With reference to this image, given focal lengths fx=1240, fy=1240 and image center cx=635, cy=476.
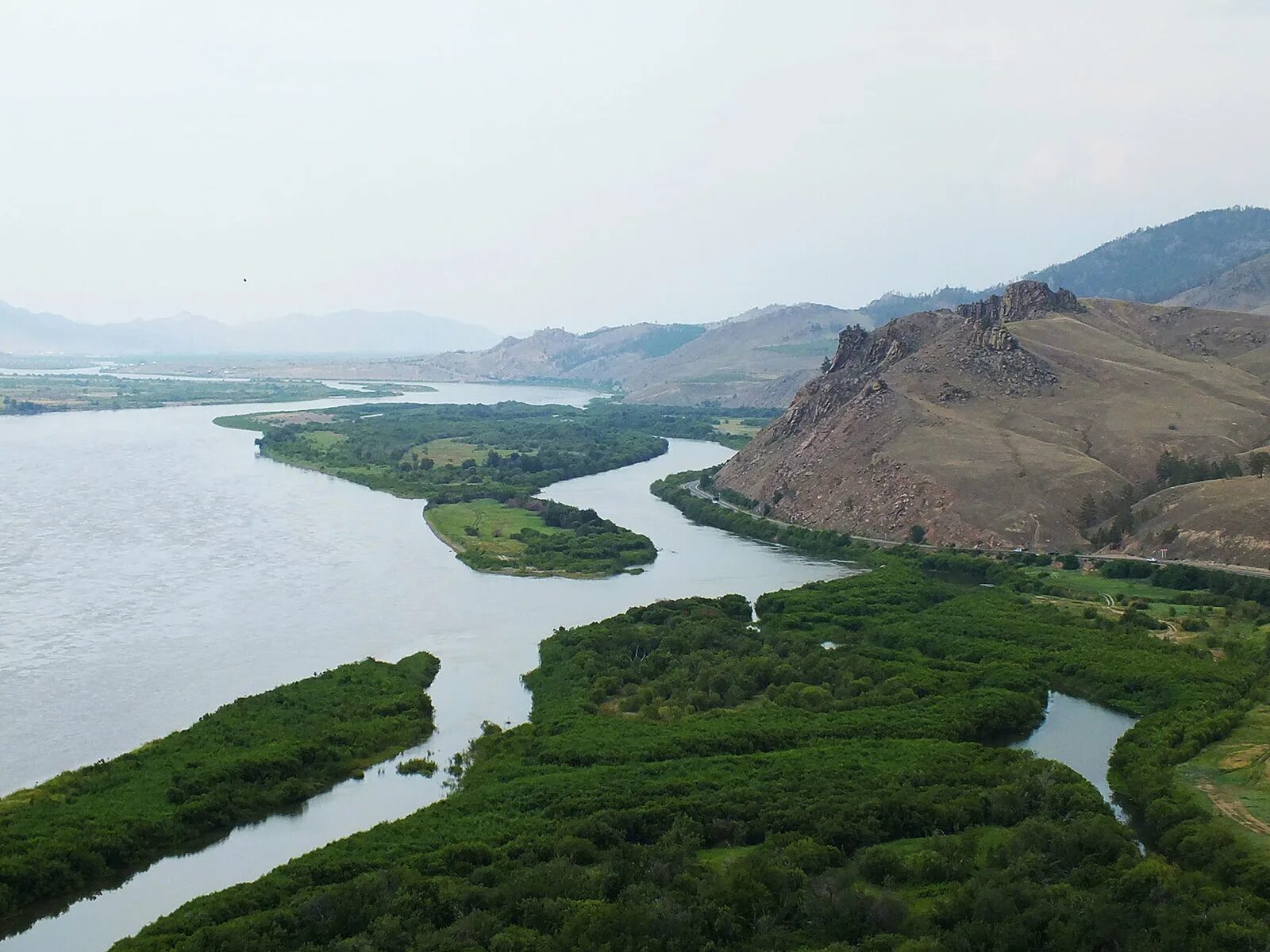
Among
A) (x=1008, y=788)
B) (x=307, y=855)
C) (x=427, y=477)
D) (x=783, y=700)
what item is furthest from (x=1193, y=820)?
(x=427, y=477)

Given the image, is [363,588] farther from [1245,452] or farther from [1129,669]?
[1245,452]

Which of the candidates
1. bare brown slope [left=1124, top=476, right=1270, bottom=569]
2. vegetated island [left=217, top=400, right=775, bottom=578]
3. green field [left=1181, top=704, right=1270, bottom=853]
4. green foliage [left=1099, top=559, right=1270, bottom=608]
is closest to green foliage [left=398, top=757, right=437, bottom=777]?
green field [left=1181, top=704, right=1270, bottom=853]

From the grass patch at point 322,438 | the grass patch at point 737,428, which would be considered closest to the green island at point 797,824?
the grass patch at point 322,438

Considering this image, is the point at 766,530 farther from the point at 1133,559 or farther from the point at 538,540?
the point at 1133,559

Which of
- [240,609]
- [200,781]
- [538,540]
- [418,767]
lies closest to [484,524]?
[538,540]

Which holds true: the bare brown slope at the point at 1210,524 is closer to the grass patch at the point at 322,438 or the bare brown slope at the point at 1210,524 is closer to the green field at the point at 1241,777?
the green field at the point at 1241,777

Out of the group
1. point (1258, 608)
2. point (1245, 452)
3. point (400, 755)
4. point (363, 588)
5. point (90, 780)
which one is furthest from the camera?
point (1245, 452)
